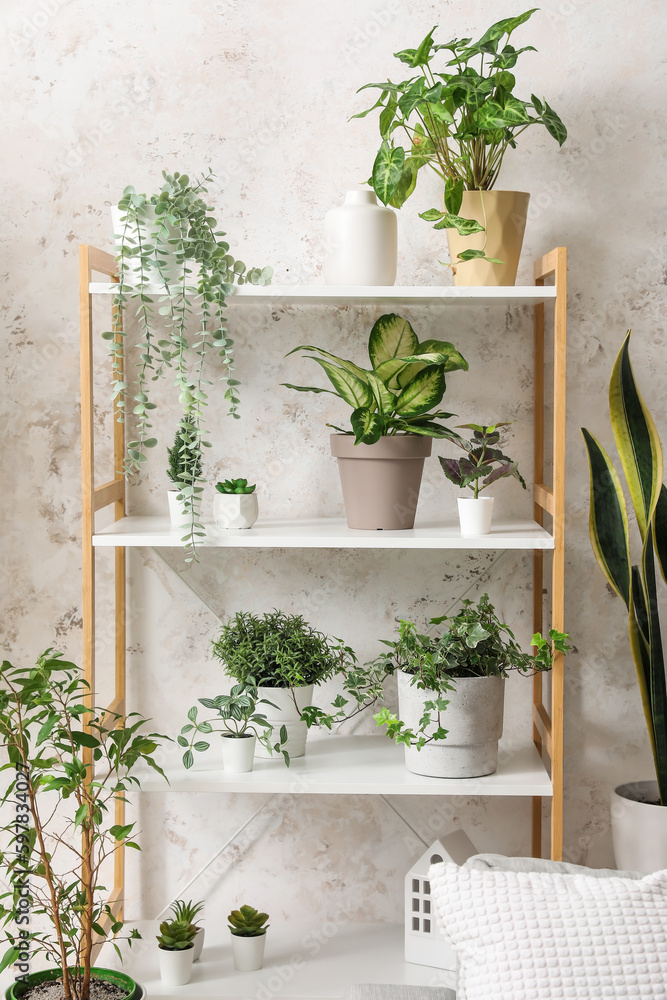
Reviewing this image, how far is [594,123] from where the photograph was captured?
6.05 feet

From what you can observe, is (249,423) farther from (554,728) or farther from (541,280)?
(554,728)

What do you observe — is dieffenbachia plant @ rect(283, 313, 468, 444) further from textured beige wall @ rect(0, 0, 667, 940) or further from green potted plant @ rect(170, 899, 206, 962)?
green potted plant @ rect(170, 899, 206, 962)

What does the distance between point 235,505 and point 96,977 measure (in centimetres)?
89

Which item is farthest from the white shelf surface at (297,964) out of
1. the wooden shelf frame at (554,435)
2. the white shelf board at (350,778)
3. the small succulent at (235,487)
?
the small succulent at (235,487)

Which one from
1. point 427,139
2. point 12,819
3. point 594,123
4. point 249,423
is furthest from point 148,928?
point 594,123

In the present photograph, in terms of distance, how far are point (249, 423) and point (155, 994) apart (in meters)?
1.13

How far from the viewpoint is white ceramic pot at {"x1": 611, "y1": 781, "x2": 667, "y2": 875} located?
159 cm

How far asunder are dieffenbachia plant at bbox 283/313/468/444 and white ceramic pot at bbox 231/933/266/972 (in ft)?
3.31

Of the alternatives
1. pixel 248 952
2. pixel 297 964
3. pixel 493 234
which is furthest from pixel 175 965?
pixel 493 234

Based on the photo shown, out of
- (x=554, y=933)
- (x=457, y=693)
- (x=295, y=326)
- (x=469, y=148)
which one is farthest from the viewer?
(x=295, y=326)

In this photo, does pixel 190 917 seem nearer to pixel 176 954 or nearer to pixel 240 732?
pixel 176 954

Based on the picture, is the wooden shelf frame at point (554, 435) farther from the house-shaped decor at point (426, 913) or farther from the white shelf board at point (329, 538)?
the house-shaped decor at point (426, 913)

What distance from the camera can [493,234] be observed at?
1633mm

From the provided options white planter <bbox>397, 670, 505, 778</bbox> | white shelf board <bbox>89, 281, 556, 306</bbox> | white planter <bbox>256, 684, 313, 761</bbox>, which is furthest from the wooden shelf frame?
white planter <bbox>256, 684, 313, 761</bbox>
